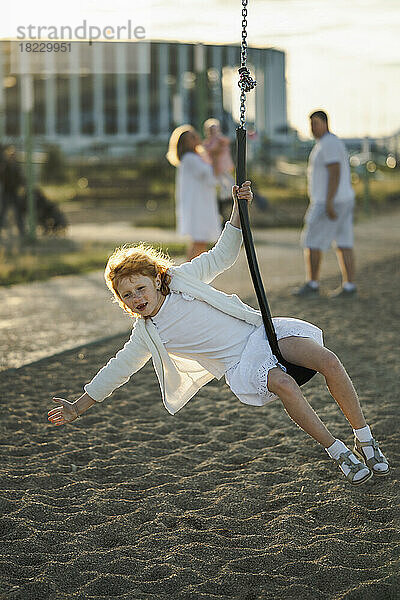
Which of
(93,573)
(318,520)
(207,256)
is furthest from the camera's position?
(207,256)

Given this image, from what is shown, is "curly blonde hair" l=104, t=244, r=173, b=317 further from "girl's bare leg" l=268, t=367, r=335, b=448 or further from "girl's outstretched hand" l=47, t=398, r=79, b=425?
"girl's bare leg" l=268, t=367, r=335, b=448

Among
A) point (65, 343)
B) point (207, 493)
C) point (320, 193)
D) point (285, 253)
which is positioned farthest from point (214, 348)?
point (285, 253)

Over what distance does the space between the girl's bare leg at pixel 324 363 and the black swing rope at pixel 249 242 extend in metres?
0.05

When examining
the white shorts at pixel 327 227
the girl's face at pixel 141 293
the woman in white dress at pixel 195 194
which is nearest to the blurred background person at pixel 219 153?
the woman in white dress at pixel 195 194

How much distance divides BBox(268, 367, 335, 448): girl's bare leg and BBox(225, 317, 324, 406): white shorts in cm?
4

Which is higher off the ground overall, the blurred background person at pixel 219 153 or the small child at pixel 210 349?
the blurred background person at pixel 219 153

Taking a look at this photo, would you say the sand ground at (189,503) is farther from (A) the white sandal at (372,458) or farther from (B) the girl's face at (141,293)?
(B) the girl's face at (141,293)

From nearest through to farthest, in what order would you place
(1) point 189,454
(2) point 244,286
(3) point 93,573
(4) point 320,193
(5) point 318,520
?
(3) point 93,573
(5) point 318,520
(1) point 189,454
(4) point 320,193
(2) point 244,286

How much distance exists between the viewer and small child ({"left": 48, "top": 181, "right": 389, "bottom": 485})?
149 inches

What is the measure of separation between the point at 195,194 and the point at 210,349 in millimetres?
5378

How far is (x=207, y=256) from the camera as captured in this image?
4.08m

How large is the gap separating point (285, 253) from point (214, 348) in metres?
9.33

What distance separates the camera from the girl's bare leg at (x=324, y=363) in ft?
12.4

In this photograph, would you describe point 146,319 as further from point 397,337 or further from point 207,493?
point 397,337
